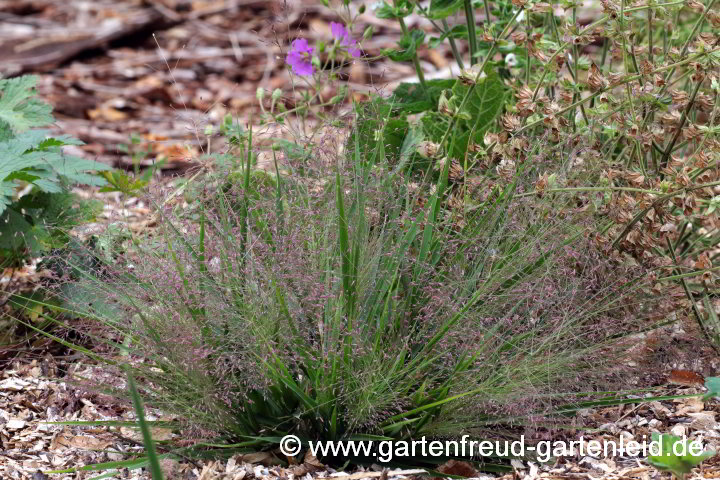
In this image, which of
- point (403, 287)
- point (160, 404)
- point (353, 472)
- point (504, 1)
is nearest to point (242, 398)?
point (160, 404)

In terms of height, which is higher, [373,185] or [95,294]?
[373,185]

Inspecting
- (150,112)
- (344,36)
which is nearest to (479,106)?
(344,36)

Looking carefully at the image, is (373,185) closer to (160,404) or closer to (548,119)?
(548,119)

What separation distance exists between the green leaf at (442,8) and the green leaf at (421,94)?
23 cm

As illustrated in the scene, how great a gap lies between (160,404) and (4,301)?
938 mm

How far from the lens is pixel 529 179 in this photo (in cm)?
207

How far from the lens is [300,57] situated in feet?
A: 8.30

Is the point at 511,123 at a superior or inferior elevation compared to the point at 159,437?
superior

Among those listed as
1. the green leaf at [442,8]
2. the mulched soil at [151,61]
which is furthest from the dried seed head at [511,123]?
the mulched soil at [151,61]

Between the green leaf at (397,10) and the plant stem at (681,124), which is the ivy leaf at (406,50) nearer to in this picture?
the green leaf at (397,10)

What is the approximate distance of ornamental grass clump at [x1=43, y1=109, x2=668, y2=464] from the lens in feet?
A: 5.73

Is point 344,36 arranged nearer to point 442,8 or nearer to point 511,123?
point 442,8

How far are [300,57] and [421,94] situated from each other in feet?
1.39

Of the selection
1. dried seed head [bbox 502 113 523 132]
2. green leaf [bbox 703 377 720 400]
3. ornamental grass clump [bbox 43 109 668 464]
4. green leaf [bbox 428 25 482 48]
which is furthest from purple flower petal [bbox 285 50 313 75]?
green leaf [bbox 703 377 720 400]
